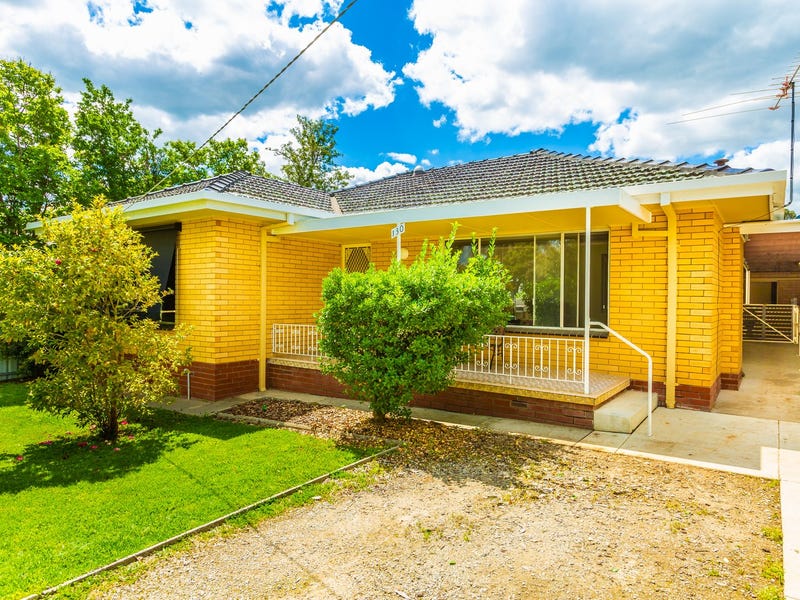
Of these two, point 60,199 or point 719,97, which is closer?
point 719,97

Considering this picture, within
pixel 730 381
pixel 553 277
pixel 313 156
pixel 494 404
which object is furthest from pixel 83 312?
pixel 313 156

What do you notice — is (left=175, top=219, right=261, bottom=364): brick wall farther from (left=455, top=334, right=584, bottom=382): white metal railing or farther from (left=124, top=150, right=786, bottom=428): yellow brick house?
(left=455, top=334, right=584, bottom=382): white metal railing

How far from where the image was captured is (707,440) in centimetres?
587

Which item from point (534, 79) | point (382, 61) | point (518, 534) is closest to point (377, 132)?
point (382, 61)

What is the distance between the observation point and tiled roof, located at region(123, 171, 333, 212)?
9766 millimetres

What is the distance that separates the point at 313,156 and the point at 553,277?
31050 millimetres

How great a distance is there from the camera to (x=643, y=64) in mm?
9086

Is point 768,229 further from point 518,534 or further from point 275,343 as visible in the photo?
point 275,343

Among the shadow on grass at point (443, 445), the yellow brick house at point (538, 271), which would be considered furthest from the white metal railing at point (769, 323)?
the shadow on grass at point (443, 445)

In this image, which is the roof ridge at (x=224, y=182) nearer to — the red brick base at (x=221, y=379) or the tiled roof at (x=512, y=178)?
the tiled roof at (x=512, y=178)

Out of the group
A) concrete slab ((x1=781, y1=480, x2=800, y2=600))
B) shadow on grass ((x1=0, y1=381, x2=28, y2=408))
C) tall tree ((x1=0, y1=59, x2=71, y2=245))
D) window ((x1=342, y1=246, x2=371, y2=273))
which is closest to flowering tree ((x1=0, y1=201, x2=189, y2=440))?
shadow on grass ((x1=0, y1=381, x2=28, y2=408))

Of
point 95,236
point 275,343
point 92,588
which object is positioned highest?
point 95,236

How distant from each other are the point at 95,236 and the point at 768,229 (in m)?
10.9

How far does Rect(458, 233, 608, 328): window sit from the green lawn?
478 cm
